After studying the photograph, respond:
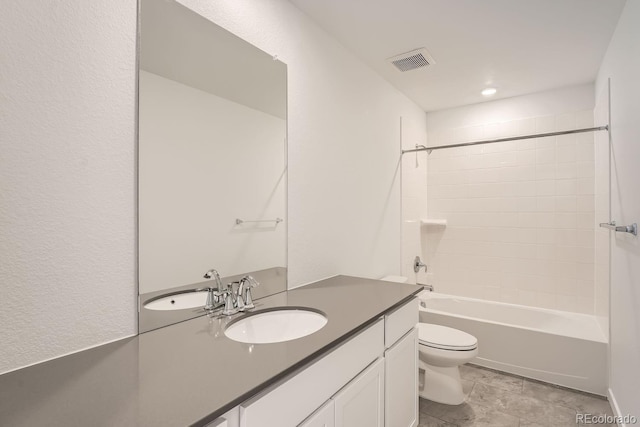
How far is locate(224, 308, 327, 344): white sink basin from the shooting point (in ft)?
4.21

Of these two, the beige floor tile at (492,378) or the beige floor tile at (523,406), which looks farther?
the beige floor tile at (492,378)

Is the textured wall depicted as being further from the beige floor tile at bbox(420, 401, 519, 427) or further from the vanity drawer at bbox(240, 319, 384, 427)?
the beige floor tile at bbox(420, 401, 519, 427)

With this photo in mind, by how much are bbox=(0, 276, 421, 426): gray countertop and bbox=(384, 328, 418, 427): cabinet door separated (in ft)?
1.52

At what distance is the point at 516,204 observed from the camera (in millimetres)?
3207

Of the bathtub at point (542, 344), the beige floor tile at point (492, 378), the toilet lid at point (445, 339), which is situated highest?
the toilet lid at point (445, 339)

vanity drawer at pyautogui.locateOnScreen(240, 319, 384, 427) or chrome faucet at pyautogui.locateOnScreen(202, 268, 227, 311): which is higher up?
chrome faucet at pyautogui.locateOnScreen(202, 268, 227, 311)

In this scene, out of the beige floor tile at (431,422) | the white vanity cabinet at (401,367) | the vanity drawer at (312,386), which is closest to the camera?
the vanity drawer at (312,386)

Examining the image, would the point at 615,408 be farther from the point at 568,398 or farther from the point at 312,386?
the point at 312,386

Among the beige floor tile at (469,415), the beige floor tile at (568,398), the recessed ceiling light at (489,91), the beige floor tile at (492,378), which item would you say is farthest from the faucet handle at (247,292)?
the recessed ceiling light at (489,91)

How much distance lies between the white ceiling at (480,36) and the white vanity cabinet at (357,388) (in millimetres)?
1688

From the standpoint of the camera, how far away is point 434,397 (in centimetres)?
220

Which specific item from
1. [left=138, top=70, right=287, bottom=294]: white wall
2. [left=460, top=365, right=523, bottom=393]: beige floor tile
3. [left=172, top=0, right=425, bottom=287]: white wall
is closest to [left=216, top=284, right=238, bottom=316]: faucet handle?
[left=138, top=70, right=287, bottom=294]: white wall

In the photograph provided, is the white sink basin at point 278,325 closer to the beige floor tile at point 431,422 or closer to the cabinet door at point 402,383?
the cabinet door at point 402,383

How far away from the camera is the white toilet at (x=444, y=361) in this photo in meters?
2.10
